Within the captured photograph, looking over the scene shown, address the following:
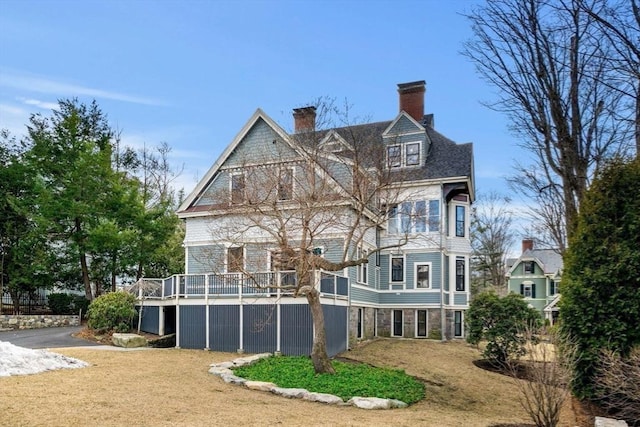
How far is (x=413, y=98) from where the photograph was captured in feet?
88.6

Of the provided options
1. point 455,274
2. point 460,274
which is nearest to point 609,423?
point 455,274

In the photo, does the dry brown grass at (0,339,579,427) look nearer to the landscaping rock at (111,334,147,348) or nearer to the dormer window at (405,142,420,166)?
the landscaping rock at (111,334,147,348)

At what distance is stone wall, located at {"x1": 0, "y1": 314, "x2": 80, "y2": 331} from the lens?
928 inches

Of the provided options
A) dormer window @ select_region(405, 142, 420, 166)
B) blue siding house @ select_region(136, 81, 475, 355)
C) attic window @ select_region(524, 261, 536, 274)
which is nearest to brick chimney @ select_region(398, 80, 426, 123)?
blue siding house @ select_region(136, 81, 475, 355)

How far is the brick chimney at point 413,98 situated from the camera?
2680 cm

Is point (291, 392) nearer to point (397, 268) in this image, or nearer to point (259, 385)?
point (259, 385)

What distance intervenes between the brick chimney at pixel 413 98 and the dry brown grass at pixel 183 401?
48.5 feet

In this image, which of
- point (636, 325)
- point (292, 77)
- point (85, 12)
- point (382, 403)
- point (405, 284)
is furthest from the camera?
point (405, 284)

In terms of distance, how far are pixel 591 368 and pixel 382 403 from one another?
156 inches

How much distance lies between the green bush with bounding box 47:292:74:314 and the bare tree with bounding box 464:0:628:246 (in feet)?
81.2

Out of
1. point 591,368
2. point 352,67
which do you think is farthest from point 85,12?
point 591,368

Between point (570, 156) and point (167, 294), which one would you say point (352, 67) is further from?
point (167, 294)

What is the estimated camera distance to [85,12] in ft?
44.7

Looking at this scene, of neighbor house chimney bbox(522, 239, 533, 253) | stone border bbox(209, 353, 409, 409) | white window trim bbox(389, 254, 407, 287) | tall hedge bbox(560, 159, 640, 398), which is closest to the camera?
tall hedge bbox(560, 159, 640, 398)
